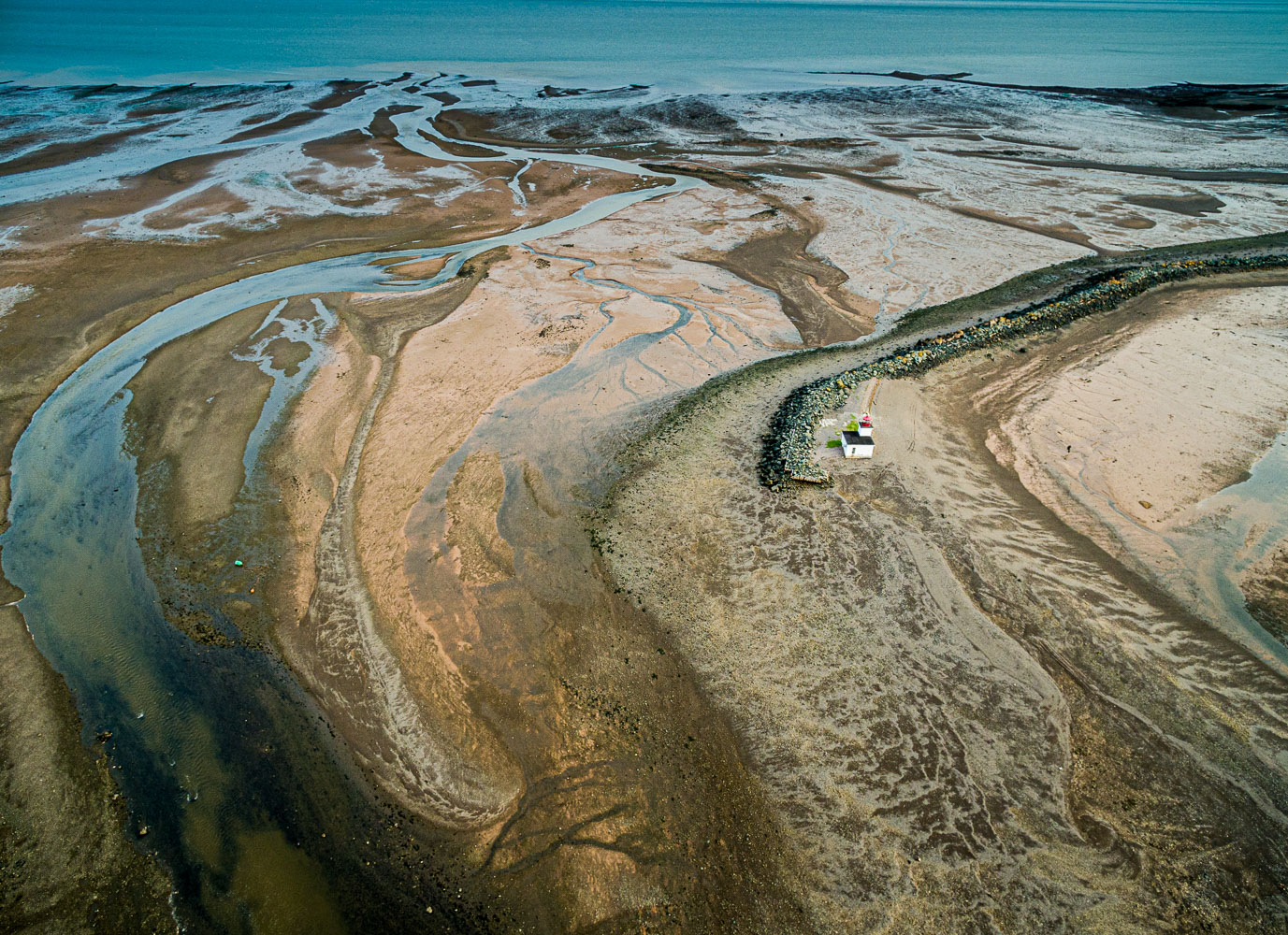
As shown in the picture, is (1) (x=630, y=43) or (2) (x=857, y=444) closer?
(2) (x=857, y=444)

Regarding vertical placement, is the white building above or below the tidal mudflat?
above

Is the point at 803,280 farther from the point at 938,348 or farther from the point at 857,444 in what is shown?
the point at 857,444

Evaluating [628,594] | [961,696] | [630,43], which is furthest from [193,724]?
[630,43]

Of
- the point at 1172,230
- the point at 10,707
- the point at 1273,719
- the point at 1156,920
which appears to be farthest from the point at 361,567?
the point at 1172,230

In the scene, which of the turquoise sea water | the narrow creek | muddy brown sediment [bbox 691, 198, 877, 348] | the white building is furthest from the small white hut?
the turquoise sea water

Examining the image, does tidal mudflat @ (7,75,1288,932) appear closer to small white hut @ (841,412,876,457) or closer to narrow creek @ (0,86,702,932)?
narrow creek @ (0,86,702,932)

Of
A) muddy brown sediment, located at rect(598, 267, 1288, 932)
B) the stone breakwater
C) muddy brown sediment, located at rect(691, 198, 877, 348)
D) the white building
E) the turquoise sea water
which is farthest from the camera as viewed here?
the turquoise sea water

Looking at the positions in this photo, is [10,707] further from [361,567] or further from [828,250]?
[828,250]
